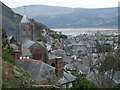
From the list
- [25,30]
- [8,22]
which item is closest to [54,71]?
[8,22]

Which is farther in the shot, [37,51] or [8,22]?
[8,22]

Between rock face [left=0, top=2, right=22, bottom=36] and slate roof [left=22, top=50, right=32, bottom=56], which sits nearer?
slate roof [left=22, top=50, right=32, bottom=56]

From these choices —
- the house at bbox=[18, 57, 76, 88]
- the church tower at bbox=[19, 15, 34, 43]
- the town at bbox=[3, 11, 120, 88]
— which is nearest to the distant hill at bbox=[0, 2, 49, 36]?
the church tower at bbox=[19, 15, 34, 43]

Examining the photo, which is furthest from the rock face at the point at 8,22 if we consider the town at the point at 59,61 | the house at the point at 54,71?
the house at the point at 54,71

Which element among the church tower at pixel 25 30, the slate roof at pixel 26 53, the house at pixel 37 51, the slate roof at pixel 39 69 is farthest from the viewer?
A: the church tower at pixel 25 30

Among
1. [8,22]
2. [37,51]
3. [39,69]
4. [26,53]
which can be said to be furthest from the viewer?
[8,22]

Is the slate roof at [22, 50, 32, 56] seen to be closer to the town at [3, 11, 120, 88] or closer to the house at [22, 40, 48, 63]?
the town at [3, 11, 120, 88]

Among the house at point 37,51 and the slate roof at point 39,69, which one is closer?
the slate roof at point 39,69

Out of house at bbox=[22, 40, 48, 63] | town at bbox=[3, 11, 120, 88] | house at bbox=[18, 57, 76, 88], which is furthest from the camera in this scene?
house at bbox=[22, 40, 48, 63]

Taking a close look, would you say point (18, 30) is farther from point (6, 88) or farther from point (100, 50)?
point (6, 88)

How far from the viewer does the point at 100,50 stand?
1285 cm

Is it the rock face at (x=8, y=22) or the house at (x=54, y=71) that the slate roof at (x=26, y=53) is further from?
the house at (x=54, y=71)

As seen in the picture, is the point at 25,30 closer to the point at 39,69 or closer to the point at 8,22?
the point at 8,22

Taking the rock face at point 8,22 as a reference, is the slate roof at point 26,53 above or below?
below
